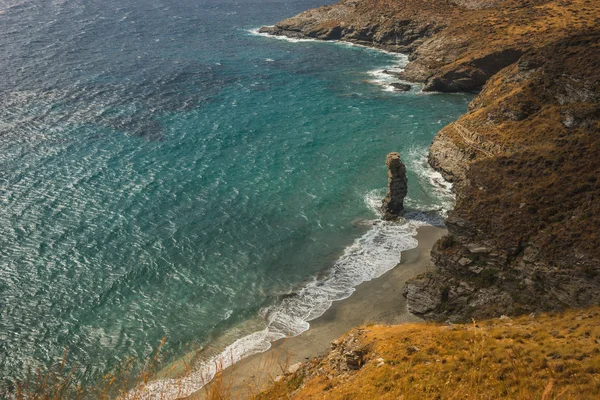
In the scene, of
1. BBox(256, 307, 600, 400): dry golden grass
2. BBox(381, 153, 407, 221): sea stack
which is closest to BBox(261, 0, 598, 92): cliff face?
BBox(381, 153, 407, 221): sea stack

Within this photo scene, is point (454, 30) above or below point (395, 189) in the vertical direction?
above

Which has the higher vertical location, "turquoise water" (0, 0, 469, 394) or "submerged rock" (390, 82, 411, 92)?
"submerged rock" (390, 82, 411, 92)

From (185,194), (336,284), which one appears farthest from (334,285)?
(185,194)

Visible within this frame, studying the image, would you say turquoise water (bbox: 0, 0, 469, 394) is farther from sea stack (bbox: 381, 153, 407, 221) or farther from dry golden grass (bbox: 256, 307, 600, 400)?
dry golden grass (bbox: 256, 307, 600, 400)

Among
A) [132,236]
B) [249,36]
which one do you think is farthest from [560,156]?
[249,36]

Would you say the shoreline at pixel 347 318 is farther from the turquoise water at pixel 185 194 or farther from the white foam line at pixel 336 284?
the turquoise water at pixel 185 194

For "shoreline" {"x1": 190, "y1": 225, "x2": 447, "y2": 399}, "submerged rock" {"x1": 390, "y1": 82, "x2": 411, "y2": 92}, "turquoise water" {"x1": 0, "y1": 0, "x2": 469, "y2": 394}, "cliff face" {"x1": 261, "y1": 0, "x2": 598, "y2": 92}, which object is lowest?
"shoreline" {"x1": 190, "y1": 225, "x2": 447, "y2": 399}

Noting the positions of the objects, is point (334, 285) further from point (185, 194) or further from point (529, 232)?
point (185, 194)

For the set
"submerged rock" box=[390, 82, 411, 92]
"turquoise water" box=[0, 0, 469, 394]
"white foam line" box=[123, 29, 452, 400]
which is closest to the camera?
"white foam line" box=[123, 29, 452, 400]
